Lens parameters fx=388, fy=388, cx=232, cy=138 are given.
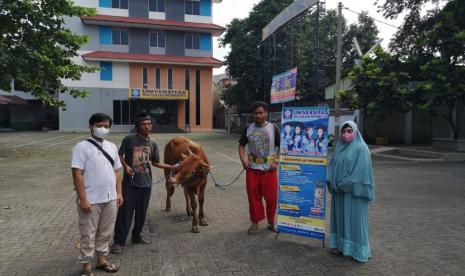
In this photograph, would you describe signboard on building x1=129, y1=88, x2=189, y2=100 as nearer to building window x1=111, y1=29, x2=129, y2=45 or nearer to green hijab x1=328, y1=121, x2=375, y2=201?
building window x1=111, y1=29, x2=129, y2=45

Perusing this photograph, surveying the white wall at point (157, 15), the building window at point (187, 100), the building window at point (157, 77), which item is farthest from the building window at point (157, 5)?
the building window at point (187, 100)

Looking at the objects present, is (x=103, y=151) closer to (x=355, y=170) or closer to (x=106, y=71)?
(x=355, y=170)

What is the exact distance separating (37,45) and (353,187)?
15054 mm

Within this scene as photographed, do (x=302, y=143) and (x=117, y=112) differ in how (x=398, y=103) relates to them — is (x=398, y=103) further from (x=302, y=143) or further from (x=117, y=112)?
(x=117, y=112)

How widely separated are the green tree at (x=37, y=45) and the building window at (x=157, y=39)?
79.1ft

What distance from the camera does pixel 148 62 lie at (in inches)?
1551

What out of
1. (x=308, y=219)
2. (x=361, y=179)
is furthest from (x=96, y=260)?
(x=361, y=179)

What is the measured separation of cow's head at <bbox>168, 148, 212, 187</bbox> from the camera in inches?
215

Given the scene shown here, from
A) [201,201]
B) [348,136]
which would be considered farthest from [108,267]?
[348,136]

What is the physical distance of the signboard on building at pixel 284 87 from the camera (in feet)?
70.5

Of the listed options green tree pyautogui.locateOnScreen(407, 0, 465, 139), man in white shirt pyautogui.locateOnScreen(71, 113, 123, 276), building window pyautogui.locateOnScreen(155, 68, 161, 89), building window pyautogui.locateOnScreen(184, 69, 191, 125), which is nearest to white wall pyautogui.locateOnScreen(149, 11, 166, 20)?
building window pyautogui.locateOnScreen(155, 68, 161, 89)

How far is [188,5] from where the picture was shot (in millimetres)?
41406

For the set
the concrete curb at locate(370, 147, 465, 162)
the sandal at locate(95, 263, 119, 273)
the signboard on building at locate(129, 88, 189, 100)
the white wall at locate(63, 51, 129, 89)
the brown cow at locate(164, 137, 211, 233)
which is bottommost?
the sandal at locate(95, 263, 119, 273)

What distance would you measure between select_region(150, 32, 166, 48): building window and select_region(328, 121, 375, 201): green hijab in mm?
38695
